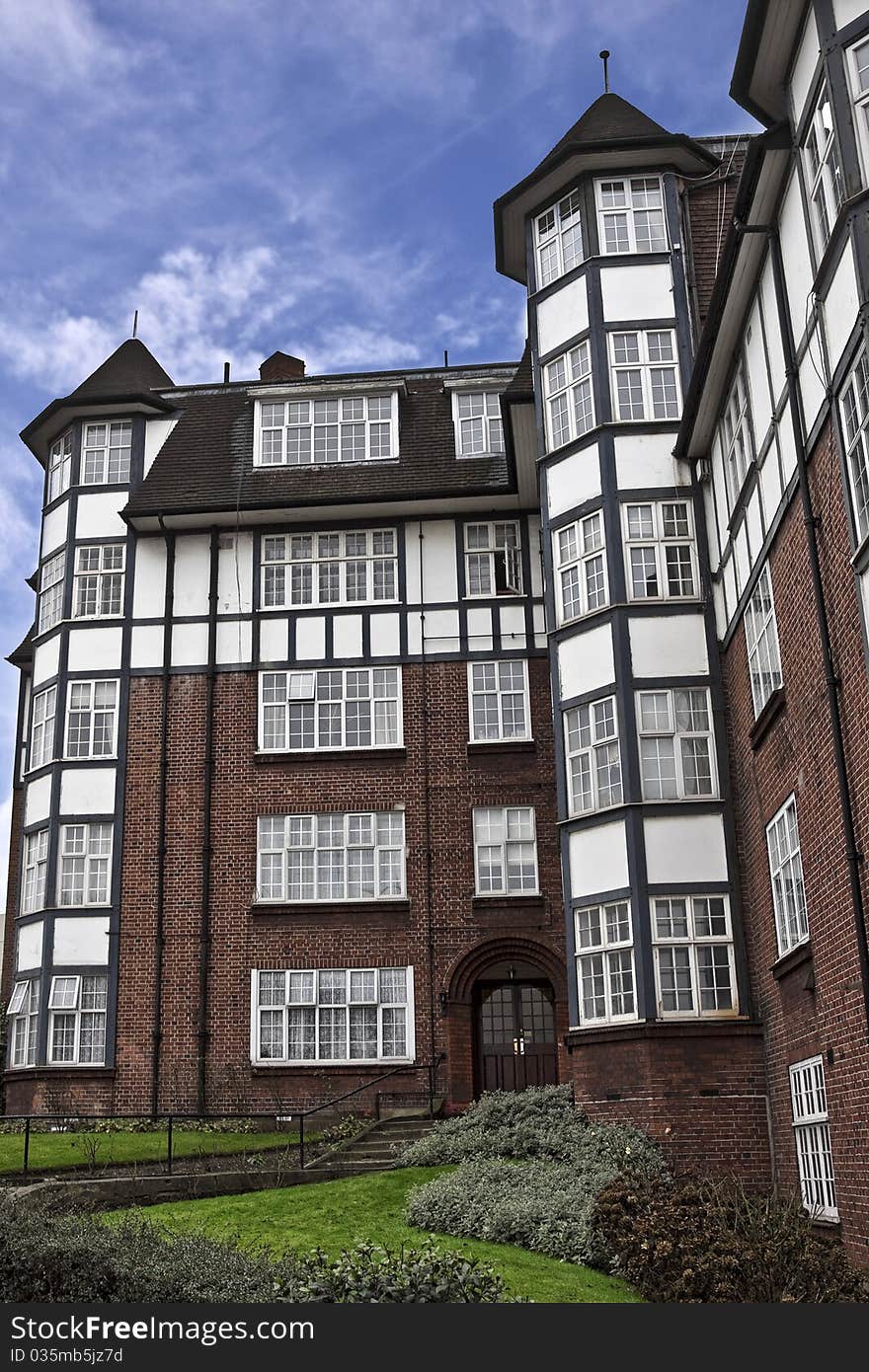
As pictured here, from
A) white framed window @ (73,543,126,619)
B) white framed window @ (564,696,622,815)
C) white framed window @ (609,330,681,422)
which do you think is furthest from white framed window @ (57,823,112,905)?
white framed window @ (609,330,681,422)

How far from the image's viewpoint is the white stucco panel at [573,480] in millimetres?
22250

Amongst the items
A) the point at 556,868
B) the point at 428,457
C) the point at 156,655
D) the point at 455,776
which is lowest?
the point at 556,868

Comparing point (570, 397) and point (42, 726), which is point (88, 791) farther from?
point (570, 397)

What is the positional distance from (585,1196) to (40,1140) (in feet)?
35.7

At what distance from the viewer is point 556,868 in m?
26.0

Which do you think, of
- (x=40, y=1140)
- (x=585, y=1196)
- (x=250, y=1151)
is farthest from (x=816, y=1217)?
(x=40, y=1140)

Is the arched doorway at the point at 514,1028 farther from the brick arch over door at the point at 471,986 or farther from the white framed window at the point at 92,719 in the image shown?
the white framed window at the point at 92,719

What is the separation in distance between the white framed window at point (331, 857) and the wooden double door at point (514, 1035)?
109 inches

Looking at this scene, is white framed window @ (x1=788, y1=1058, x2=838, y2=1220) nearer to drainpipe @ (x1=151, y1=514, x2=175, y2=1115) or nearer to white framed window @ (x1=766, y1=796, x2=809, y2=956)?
white framed window @ (x1=766, y1=796, x2=809, y2=956)

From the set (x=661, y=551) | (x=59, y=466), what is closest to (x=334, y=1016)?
(x=661, y=551)

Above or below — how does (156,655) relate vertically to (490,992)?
above

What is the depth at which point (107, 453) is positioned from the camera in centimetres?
2953

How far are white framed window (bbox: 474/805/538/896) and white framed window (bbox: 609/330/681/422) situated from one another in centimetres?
819

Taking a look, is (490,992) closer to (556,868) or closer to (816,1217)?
(556,868)
